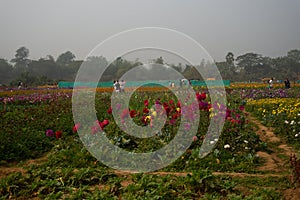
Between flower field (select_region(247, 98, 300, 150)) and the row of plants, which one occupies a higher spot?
flower field (select_region(247, 98, 300, 150))

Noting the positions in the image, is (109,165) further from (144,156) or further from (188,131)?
(188,131)

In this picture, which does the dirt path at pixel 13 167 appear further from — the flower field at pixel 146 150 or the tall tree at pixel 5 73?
the tall tree at pixel 5 73

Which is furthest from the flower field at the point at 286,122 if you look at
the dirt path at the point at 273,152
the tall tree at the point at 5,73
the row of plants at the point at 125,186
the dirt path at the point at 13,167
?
the tall tree at the point at 5,73

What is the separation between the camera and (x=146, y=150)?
6.52 metres

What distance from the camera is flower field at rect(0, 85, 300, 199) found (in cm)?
437

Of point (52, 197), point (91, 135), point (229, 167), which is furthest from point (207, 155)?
point (52, 197)

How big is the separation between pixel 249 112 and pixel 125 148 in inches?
301

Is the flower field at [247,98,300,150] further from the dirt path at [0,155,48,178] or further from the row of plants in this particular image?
the dirt path at [0,155,48,178]

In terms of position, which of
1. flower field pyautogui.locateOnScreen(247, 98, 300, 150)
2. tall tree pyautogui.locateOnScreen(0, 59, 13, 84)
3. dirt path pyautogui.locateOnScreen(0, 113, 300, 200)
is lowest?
dirt path pyautogui.locateOnScreen(0, 113, 300, 200)

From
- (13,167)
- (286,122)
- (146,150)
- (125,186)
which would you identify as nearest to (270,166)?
(146,150)

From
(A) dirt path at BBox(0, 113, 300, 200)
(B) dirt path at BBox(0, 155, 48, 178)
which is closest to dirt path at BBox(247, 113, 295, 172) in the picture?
(A) dirt path at BBox(0, 113, 300, 200)

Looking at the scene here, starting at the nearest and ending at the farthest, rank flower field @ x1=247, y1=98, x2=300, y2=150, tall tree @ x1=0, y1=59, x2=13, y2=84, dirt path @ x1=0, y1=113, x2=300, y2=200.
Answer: dirt path @ x1=0, y1=113, x2=300, y2=200 → flower field @ x1=247, y1=98, x2=300, y2=150 → tall tree @ x1=0, y1=59, x2=13, y2=84

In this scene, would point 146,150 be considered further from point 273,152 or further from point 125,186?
point 273,152

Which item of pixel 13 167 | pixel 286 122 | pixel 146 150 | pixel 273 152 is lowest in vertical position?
pixel 13 167
